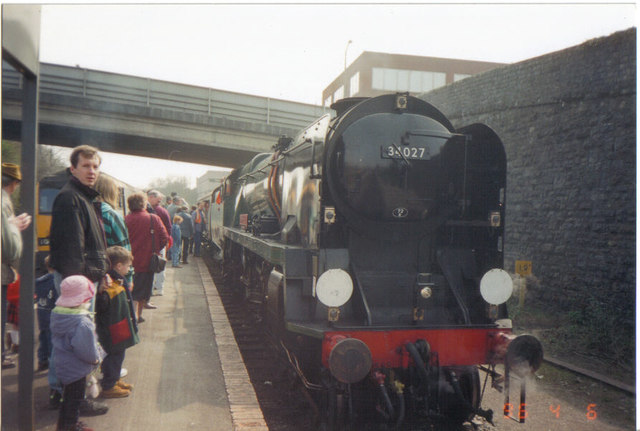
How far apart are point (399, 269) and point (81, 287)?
8.07ft

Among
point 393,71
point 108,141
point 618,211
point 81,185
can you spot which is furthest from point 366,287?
point 393,71

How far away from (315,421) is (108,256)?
1994mm

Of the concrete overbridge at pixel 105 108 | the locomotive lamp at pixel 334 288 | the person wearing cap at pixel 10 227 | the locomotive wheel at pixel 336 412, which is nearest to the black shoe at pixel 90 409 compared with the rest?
the person wearing cap at pixel 10 227

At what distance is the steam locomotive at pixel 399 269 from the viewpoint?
3.44m

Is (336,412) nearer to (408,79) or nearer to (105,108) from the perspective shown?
(105,108)

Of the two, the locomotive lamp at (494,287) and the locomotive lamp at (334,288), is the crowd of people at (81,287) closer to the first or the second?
the locomotive lamp at (334,288)

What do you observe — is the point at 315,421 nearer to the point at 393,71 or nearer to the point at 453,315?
the point at 453,315

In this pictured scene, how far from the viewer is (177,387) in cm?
369

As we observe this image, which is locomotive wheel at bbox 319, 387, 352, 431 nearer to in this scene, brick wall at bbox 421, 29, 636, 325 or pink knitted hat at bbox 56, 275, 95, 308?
pink knitted hat at bbox 56, 275, 95, 308

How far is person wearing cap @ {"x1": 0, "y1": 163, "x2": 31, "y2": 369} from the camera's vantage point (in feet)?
9.16

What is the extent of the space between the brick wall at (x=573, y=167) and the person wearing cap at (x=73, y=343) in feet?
19.7

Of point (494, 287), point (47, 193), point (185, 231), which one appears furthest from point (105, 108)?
point (185, 231)

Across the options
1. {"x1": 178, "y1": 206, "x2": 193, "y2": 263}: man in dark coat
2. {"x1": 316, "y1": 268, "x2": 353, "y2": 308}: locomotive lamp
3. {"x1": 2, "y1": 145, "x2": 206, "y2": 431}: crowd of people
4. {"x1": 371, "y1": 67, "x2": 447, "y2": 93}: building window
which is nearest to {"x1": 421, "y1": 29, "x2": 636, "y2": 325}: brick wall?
{"x1": 316, "y1": 268, "x2": 353, "y2": 308}: locomotive lamp

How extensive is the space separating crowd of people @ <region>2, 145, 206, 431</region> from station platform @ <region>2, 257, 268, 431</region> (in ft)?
0.49
